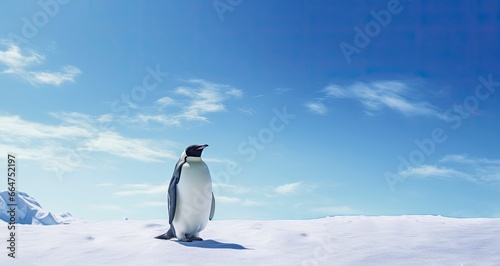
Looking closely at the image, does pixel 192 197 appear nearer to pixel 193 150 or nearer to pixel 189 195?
pixel 189 195

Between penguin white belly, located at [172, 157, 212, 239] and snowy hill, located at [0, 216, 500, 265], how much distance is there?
0.39 meters

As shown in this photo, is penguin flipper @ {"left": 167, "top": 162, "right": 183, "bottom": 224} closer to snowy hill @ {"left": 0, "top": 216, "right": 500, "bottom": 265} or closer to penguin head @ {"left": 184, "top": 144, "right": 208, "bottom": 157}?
penguin head @ {"left": 184, "top": 144, "right": 208, "bottom": 157}

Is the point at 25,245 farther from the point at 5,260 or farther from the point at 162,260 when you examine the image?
the point at 162,260

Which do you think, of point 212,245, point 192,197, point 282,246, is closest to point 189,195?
point 192,197

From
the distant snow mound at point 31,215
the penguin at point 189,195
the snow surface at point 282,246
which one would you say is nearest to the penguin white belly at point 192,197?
the penguin at point 189,195

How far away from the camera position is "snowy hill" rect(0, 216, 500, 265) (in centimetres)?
532

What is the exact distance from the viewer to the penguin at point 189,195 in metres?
7.22

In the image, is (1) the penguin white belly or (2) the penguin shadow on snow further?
(1) the penguin white belly

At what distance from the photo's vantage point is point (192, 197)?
7.25m

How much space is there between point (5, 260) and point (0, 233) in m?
2.32

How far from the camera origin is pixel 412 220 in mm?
8578

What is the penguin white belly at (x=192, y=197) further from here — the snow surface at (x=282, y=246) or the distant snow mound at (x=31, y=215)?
the distant snow mound at (x=31, y=215)


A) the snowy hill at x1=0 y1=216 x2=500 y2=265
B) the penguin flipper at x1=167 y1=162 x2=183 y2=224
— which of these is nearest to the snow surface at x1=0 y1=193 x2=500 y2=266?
the snowy hill at x1=0 y1=216 x2=500 y2=265

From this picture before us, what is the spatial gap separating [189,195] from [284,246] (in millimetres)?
1842
